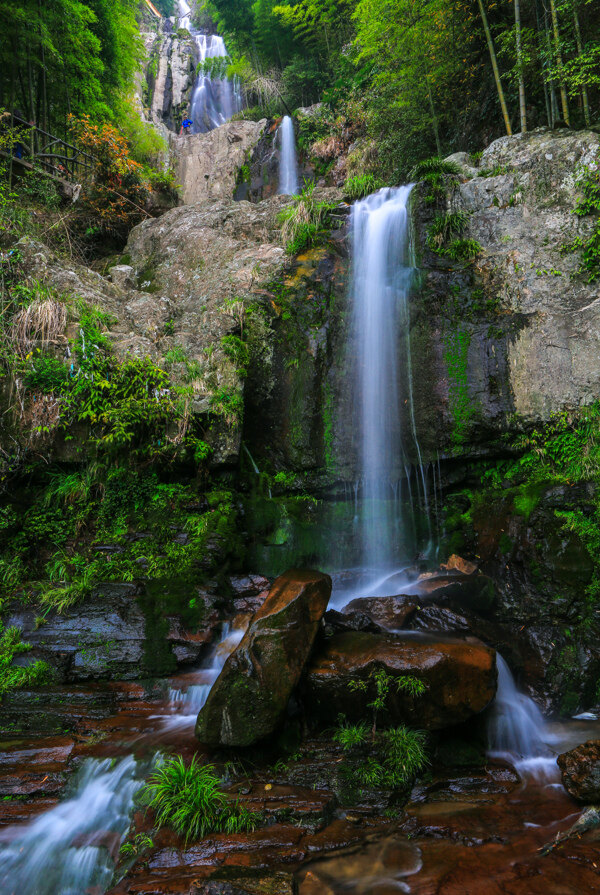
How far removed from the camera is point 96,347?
283 inches

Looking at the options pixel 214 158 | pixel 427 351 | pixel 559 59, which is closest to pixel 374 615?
pixel 427 351

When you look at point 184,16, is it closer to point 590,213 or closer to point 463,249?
point 463,249

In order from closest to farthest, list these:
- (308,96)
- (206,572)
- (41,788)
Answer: (41,788)
(206,572)
(308,96)

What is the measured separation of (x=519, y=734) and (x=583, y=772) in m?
0.96

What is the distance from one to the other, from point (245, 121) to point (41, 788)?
65.4 feet

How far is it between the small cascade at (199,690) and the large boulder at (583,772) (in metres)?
3.36

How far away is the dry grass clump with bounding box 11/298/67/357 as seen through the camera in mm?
6992

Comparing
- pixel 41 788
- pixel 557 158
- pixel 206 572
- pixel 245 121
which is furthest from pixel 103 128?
pixel 41 788

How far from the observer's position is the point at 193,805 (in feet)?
10.8

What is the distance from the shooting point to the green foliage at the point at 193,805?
3.22 m

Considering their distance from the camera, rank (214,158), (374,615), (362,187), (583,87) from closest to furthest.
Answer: (374,615)
(583,87)
(362,187)
(214,158)

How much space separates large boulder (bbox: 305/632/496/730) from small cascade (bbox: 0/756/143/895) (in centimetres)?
175

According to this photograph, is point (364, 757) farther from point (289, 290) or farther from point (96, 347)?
point (289, 290)

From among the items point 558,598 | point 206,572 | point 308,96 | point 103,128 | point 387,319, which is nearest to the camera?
point 558,598
